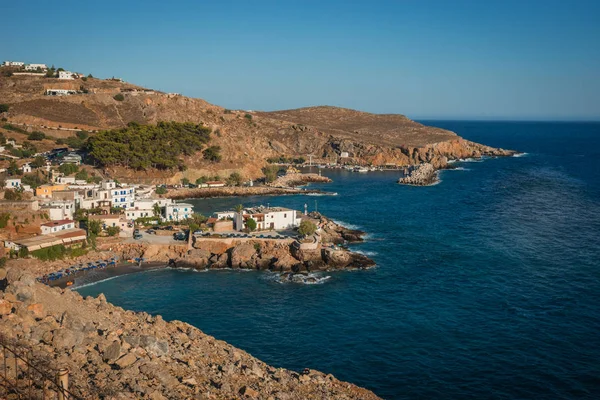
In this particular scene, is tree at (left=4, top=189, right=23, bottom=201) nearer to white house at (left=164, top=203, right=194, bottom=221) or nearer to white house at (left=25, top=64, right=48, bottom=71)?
white house at (left=164, top=203, right=194, bottom=221)

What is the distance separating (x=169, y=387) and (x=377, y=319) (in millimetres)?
15202

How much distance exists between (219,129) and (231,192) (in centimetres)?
2211

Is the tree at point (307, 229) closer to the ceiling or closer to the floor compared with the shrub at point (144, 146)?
closer to the floor

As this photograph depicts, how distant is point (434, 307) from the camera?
97.3ft

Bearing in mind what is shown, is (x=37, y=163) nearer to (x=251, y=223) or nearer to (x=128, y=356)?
(x=251, y=223)

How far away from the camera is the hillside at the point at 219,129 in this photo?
82062mm

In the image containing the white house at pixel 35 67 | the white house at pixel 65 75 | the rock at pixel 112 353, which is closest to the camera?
the rock at pixel 112 353

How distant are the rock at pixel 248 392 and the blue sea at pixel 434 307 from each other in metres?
6.49

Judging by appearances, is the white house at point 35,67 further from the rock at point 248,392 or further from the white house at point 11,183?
the rock at point 248,392

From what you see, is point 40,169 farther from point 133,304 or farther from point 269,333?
point 269,333

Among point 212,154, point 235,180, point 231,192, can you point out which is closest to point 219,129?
point 212,154

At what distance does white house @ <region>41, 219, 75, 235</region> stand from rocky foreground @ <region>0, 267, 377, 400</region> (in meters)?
20.5

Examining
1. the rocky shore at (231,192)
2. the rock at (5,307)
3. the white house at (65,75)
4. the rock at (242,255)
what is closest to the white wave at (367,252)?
the rock at (242,255)

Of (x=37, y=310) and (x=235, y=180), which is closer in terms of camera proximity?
(x=37, y=310)
